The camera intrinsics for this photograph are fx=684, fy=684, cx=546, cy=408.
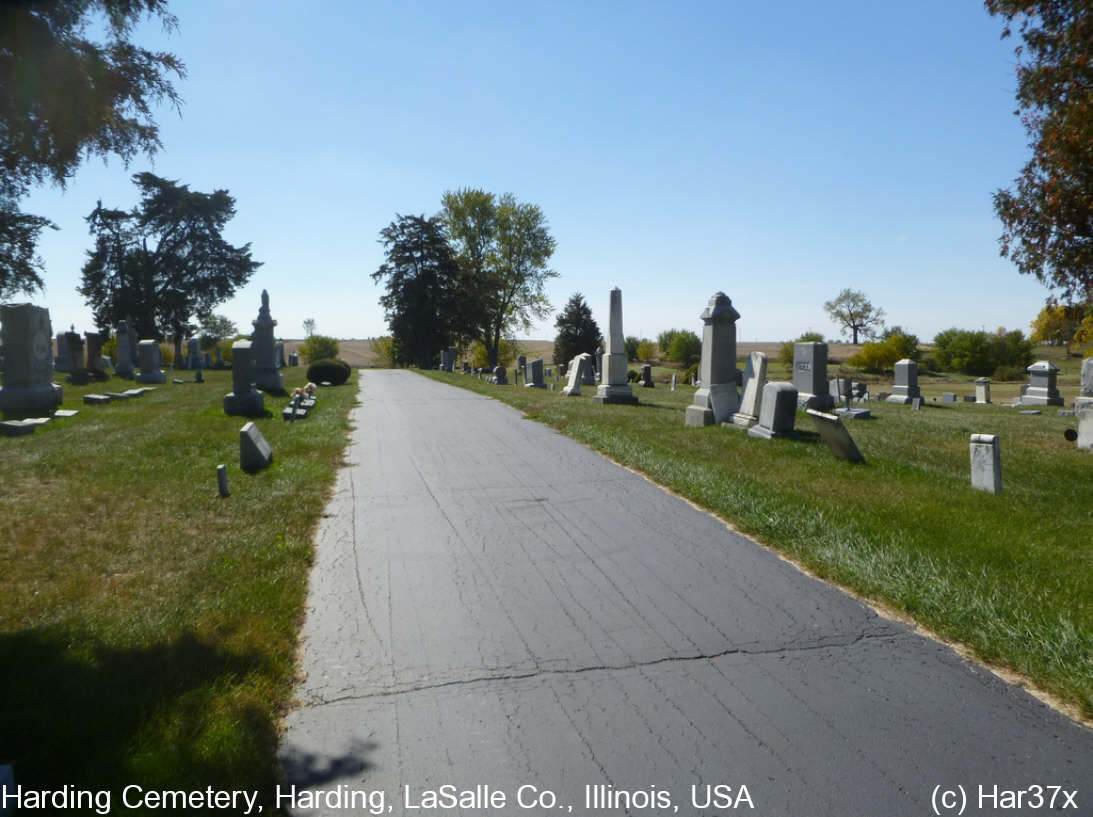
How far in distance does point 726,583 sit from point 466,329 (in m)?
55.2

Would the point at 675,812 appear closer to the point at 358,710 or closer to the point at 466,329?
the point at 358,710

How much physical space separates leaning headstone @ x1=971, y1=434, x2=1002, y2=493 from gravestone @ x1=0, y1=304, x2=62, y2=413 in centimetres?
1851

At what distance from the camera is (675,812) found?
9.22 feet

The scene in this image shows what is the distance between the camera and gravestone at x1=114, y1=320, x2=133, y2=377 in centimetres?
3054

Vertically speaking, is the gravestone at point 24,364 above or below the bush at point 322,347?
below

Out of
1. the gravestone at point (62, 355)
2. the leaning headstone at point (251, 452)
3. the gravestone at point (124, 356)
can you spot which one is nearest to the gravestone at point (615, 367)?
the leaning headstone at point (251, 452)

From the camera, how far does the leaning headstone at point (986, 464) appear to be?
8258 millimetres

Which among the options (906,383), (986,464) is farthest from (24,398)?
(906,383)

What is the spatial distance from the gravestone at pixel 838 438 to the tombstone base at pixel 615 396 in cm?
972

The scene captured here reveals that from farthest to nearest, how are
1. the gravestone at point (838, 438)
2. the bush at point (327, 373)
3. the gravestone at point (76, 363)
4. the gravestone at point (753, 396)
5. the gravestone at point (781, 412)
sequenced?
1. the bush at point (327, 373)
2. the gravestone at point (76, 363)
3. the gravestone at point (753, 396)
4. the gravestone at point (781, 412)
5. the gravestone at point (838, 438)

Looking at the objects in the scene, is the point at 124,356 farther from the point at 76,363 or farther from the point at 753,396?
the point at 753,396

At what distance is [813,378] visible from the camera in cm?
1755

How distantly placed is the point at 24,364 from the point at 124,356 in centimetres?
1698

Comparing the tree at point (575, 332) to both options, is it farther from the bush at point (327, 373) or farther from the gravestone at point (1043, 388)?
the gravestone at point (1043, 388)
